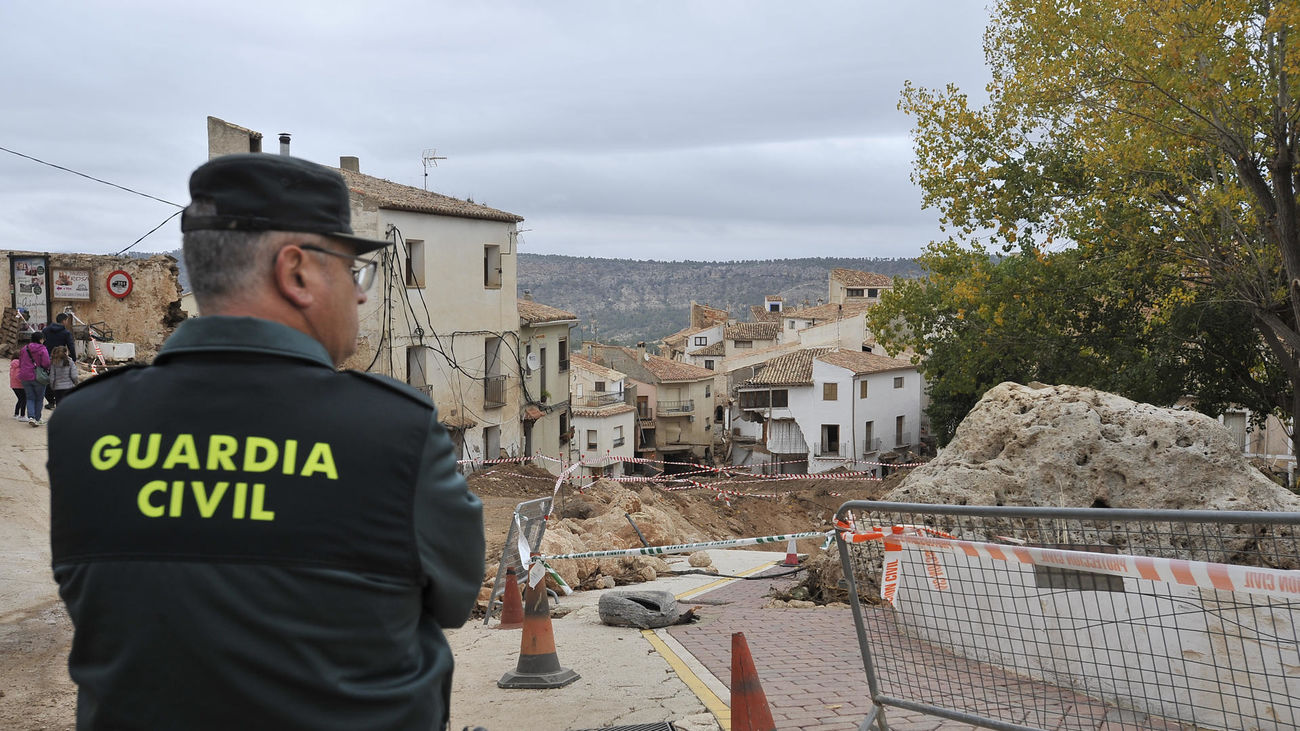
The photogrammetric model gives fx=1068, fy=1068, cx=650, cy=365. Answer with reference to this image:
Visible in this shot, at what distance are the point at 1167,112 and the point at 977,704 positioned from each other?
46.4 ft

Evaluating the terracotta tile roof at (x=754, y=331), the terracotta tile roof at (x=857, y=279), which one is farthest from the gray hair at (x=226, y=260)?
the terracotta tile roof at (x=857, y=279)

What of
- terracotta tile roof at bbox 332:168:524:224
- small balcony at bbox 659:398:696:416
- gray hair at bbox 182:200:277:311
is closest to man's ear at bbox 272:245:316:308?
gray hair at bbox 182:200:277:311

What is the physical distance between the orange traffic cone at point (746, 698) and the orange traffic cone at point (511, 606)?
13.2ft

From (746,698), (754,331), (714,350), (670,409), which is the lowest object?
(670,409)

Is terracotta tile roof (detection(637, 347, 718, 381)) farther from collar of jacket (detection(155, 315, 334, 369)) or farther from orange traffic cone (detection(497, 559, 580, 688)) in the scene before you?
collar of jacket (detection(155, 315, 334, 369))

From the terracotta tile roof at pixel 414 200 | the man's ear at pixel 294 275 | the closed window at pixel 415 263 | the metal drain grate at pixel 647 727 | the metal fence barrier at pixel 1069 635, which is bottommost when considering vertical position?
the metal drain grate at pixel 647 727

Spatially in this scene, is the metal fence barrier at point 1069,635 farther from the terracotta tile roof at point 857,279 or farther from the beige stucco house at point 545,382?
the terracotta tile roof at point 857,279

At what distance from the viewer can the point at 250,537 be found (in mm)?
1781

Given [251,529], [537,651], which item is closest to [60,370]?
[537,651]

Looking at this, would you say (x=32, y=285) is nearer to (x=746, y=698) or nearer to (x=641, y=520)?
(x=641, y=520)

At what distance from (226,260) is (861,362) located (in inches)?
2221

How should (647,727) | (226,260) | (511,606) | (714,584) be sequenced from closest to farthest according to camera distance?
(226,260), (647,727), (511,606), (714,584)

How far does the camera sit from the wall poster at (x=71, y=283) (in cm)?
2706

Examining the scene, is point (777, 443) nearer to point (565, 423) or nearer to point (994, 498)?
point (565, 423)
